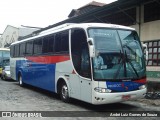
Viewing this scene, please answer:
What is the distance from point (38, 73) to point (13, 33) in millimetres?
45062

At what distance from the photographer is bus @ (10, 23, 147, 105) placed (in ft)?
29.6

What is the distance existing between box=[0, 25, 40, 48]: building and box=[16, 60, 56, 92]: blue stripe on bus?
33.0m

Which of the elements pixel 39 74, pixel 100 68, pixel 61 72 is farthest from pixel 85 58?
pixel 39 74

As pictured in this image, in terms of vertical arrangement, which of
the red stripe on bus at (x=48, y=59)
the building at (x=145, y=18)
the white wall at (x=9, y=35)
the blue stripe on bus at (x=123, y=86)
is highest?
the white wall at (x=9, y=35)

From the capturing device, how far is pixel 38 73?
47.0 feet

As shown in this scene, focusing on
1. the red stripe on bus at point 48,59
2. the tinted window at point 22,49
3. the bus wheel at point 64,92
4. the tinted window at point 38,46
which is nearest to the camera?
the bus wheel at point 64,92

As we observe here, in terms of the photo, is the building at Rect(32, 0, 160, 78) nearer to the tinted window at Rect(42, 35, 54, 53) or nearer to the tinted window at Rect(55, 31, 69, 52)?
the tinted window at Rect(42, 35, 54, 53)

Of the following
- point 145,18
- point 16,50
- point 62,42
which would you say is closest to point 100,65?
point 62,42

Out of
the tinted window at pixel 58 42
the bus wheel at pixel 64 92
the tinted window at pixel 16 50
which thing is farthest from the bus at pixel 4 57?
the bus wheel at pixel 64 92

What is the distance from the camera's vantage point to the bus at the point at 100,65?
903cm

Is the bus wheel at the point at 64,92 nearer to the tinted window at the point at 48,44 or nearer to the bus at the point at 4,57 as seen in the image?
the tinted window at the point at 48,44

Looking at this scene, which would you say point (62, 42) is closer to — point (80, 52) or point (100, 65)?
point (80, 52)

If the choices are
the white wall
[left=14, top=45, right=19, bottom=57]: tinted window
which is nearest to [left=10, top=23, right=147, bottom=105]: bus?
[left=14, top=45, right=19, bottom=57]: tinted window

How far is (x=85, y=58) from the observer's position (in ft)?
31.6
